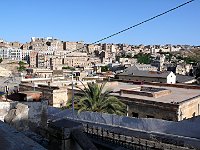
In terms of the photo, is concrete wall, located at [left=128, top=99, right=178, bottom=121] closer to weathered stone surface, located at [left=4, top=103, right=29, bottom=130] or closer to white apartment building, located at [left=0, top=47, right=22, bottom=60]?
weathered stone surface, located at [left=4, top=103, right=29, bottom=130]

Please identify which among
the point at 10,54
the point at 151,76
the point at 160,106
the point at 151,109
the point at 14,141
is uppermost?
the point at 10,54

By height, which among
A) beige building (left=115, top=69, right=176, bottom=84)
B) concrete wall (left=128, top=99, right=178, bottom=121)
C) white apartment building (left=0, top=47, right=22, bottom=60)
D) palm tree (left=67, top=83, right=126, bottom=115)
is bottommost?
concrete wall (left=128, top=99, right=178, bottom=121)

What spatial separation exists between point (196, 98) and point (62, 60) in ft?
440

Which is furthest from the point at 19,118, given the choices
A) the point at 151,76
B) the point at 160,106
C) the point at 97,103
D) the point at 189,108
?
the point at 151,76

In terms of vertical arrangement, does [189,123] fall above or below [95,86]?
below

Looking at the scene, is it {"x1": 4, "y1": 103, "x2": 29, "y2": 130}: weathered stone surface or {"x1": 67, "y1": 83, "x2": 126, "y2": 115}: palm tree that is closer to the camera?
{"x1": 4, "y1": 103, "x2": 29, "y2": 130}: weathered stone surface

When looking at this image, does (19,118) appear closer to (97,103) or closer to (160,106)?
(97,103)

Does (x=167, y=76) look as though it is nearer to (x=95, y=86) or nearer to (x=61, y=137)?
(x=95, y=86)

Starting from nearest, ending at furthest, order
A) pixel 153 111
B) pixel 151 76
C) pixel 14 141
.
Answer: pixel 14 141, pixel 153 111, pixel 151 76

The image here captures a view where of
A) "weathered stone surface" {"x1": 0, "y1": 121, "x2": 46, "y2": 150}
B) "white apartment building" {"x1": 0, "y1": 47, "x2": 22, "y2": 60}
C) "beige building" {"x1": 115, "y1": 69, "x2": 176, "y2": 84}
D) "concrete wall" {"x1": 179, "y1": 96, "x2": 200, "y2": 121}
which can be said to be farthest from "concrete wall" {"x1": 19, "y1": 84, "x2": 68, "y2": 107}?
"white apartment building" {"x1": 0, "y1": 47, "x2": 22, "y2": 60}

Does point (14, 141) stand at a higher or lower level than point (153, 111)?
higher

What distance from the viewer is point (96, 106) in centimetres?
1739

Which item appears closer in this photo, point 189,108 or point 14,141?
point 14,141

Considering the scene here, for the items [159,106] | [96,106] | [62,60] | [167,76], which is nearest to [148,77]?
[167,76]
